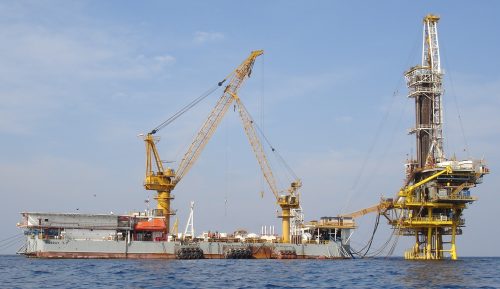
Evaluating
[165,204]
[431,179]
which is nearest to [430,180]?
[431,179]

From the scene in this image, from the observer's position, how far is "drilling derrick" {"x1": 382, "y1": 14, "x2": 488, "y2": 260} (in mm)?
105812

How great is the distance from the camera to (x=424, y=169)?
355 ft

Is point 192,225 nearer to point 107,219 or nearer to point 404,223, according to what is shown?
point 107,219

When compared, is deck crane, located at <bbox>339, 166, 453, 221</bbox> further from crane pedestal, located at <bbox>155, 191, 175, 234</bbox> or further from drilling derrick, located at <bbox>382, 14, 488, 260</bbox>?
crane pedestal, located at <bbox>155, 191, 175, 234</bbox>

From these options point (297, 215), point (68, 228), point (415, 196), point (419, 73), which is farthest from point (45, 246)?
point (419, 73)

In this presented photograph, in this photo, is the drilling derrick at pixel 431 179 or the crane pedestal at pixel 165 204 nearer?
the drilling derrick at pixel 431 179

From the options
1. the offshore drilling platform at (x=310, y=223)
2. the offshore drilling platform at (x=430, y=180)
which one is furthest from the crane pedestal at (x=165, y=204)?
the offshore drilling platform at (x=430, y=180)

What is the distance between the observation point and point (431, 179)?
346 feet

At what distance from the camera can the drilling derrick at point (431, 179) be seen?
10581 cm

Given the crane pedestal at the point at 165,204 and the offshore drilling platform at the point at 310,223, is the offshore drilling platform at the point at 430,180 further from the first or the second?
the crane pedestal at the point at 165,204

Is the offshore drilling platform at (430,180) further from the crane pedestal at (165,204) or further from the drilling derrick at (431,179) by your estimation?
the crane pedestal at (165,204)

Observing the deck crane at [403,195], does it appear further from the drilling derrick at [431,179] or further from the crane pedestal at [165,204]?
the crane pedestal at [165,204]

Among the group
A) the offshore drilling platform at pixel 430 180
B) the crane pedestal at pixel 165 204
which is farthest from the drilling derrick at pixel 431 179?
the crane pedestal at pixel 165 204

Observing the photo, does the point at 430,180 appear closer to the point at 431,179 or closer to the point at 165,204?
the point at 431,179
